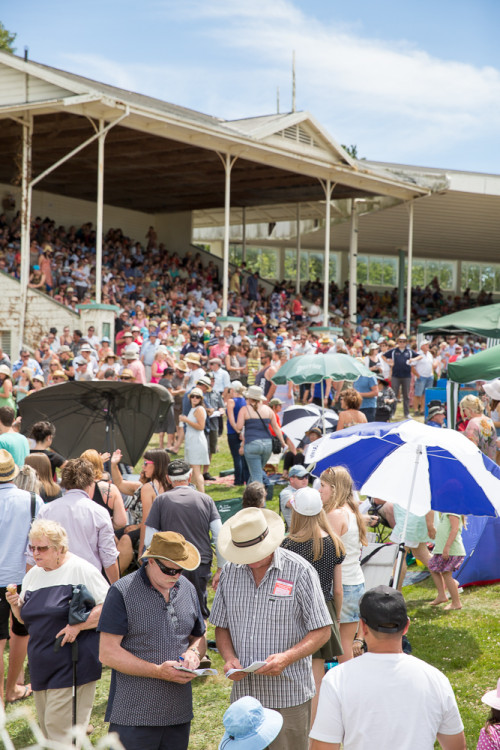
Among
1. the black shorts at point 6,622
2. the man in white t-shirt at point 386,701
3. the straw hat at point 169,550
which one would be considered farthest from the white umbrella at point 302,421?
the man in white t-shirt at point 386,701

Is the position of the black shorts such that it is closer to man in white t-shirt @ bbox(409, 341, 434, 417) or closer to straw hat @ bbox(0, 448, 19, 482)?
straw hat @ bbox(0, 448, 19, 482)

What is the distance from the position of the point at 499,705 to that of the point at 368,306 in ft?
115

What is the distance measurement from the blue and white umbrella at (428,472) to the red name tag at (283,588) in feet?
6.71

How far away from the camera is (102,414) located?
332 inches

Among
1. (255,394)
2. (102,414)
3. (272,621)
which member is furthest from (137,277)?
(272,621)

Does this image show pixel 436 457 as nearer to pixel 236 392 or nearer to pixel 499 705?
pixel 499 705

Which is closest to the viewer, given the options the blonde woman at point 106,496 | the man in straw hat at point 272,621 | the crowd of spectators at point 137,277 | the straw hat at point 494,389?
the man in straw hat at point 272,621

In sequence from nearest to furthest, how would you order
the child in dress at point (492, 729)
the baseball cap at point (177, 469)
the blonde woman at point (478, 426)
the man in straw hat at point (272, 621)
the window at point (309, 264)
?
1. the child in dress at point (492, 729)
2. the man in straw hat at point (272, 621)
3. the baseball cap at point (177, 469)
4. the blonde woman at point (478, 426)
5. the window at point (309, 264)

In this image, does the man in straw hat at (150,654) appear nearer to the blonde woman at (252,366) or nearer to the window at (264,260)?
the blonde woman at (252,366)

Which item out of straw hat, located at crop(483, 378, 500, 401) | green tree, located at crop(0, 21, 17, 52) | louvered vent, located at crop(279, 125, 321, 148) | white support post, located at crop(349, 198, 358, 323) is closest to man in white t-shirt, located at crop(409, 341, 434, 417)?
straw hat, located at crop(483, 378, 500, 401)

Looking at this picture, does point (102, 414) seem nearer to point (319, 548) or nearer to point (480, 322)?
point (319, 548)

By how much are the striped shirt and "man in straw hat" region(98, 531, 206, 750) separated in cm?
22

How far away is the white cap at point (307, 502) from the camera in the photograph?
175 inches

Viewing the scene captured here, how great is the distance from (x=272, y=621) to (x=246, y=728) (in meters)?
1.18
